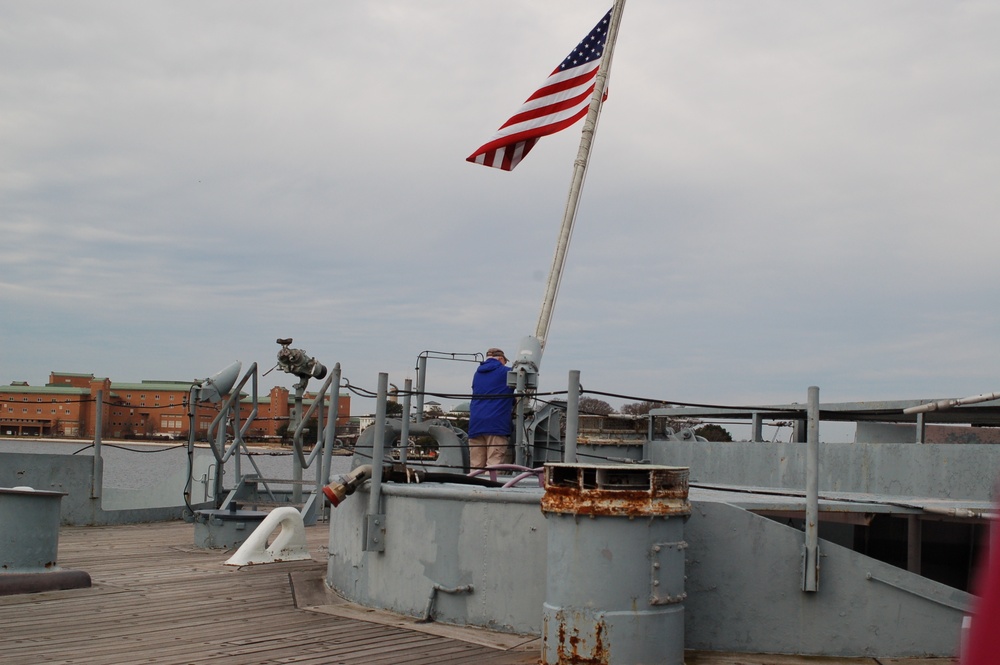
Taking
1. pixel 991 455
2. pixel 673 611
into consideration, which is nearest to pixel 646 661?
pixel 673 611

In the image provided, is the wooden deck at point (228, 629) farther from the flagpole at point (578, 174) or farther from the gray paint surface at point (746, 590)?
the flagpole at point (578, 174)

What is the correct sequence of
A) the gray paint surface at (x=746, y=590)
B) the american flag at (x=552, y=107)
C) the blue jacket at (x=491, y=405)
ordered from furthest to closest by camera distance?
the american flag at (x=552, y=107)
the blue jacket at (x=491, y=405)
the gray paint surface at (x=746, y=590)

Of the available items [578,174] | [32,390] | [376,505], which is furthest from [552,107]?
[32,390]

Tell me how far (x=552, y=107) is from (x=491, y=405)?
19.6 feet

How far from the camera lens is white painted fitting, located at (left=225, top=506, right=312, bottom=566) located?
9711 millimetres

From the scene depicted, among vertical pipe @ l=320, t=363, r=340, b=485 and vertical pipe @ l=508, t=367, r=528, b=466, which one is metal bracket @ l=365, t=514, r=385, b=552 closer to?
vertical pipe @ l=508, t=367, r=528, b=466

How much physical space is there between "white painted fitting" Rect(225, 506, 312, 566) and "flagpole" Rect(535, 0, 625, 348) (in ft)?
10.7

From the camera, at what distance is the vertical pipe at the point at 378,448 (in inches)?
296

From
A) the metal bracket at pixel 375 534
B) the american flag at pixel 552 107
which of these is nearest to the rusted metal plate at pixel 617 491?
the metal bracket at pixel 375 534

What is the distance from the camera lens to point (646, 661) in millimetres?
5551

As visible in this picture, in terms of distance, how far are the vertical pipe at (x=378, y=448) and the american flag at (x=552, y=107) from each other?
21.4ft

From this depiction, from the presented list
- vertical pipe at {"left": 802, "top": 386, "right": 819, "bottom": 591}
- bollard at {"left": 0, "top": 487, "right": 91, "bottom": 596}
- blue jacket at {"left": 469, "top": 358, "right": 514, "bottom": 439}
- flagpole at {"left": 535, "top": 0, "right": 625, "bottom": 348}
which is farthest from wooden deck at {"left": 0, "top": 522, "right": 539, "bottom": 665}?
flagpole at {"left": 535, "top": 0, "right": 625, "bottom": 348}

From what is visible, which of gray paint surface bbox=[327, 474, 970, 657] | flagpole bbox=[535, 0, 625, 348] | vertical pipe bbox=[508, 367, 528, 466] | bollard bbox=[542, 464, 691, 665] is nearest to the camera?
bollard bbox=[542, 464, 691, 665]

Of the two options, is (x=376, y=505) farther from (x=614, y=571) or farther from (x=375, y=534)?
(x=614, y=571)
